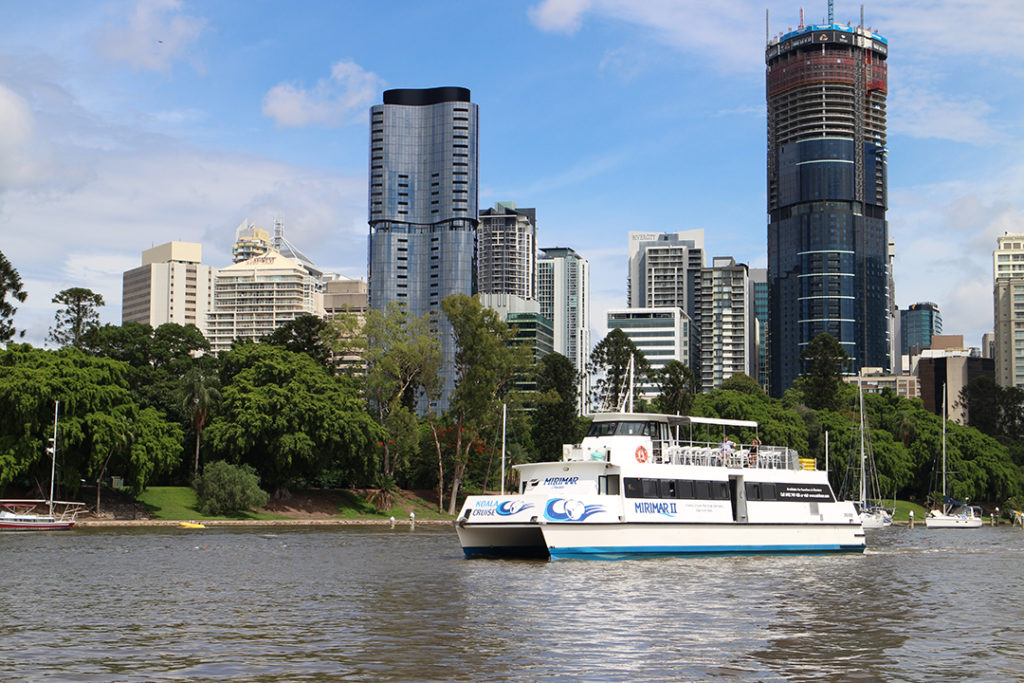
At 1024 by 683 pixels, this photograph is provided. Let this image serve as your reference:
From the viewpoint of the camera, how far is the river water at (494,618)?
21188mm

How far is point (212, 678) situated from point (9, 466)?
2283 inches

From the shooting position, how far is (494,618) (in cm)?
2811

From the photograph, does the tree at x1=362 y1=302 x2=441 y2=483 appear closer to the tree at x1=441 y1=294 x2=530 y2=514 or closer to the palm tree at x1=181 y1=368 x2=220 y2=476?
the tree at x1=441 y1=294 x2=530 y2=514

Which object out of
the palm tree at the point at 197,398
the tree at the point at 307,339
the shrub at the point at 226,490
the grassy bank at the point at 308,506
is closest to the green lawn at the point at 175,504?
the grassy bank at the point at 308,506

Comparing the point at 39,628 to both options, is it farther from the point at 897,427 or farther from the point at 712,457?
the point at 897,427

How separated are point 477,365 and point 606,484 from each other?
46578 mm

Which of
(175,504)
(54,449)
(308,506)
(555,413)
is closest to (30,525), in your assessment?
(54,449)

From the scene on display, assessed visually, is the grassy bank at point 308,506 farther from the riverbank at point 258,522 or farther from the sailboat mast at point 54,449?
the sailboat mast at point 54,449

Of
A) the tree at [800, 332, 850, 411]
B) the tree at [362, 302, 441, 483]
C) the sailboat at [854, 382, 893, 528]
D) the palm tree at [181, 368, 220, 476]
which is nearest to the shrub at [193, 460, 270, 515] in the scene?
the palm tree at [181, 368, 220, 476]

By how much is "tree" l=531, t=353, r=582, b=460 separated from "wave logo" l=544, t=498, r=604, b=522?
201 feet

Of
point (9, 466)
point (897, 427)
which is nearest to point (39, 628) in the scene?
point (9, 466)

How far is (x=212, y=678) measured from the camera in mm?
19750

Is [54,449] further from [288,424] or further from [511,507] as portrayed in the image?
[511,507]

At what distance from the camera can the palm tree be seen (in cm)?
8844
